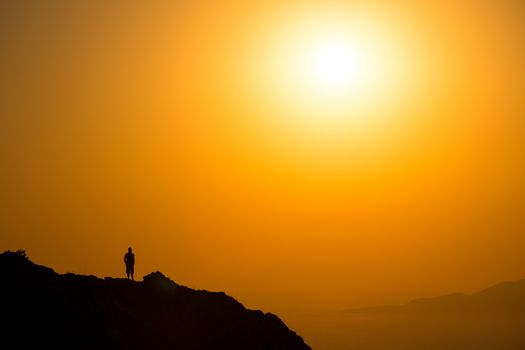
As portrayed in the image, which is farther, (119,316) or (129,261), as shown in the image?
(129,261)

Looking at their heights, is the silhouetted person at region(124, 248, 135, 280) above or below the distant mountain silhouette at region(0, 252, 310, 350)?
above

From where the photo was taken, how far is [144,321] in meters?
54.3

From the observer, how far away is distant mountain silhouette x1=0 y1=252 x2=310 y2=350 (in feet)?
159

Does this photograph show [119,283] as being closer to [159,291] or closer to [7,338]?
[159,291]

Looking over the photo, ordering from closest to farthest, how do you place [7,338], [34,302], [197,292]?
[7,338], [34,302], [197,292]

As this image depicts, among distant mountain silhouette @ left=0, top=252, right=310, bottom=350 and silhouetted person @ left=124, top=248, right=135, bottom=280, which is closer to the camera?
distant mountain silhouette @ left=0, top=252, right=310, bottom=350

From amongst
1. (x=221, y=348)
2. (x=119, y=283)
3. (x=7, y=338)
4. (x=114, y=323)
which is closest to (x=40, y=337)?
(x=7, y=338)

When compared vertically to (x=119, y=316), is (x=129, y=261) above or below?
above

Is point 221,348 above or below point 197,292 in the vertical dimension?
below

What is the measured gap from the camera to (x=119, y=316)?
2087 inches

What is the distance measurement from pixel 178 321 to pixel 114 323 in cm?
591

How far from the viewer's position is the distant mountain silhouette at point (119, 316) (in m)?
48.5

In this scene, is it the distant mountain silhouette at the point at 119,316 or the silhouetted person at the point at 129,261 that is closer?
the distant mountain silhouette at the point at 119,316

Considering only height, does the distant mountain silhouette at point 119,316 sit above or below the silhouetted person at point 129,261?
below
